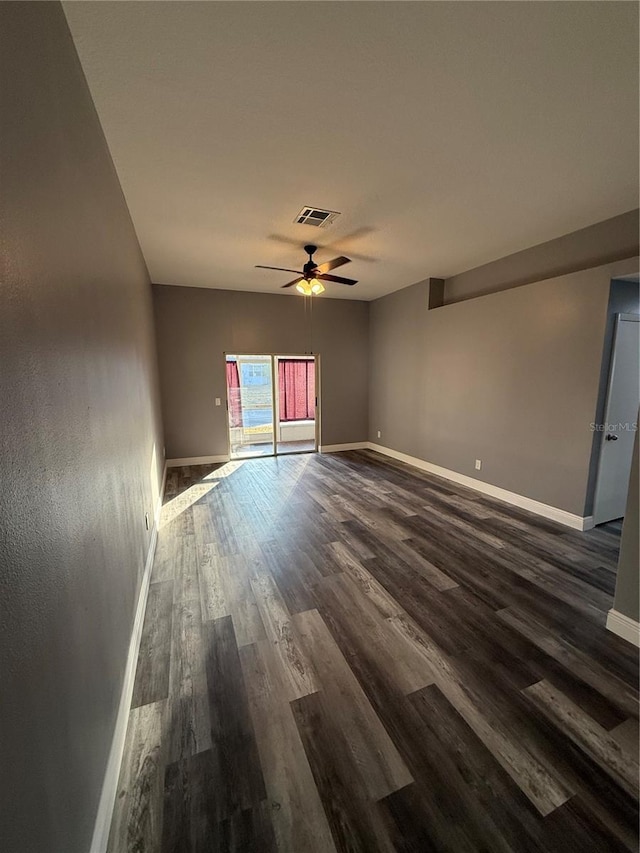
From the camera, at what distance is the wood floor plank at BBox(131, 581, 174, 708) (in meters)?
1.68

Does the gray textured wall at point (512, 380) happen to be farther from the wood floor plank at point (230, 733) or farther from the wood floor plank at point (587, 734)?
the wood floor plank at point (230, 733)

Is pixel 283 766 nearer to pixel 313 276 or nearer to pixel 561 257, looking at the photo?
pixel 313 276

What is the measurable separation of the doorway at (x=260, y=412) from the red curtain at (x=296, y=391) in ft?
1.59

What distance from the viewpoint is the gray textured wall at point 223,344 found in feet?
18.3

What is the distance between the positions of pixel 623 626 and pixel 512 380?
2.71 m

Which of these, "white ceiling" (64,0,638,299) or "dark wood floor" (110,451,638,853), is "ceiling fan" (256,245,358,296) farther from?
"dark wood floor" (110,451,638,853)

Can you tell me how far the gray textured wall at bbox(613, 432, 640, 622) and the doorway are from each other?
202 inches

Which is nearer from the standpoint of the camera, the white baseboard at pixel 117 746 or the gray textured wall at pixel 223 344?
the white baseboard at pixel 117 746

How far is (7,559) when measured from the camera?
0.64 m

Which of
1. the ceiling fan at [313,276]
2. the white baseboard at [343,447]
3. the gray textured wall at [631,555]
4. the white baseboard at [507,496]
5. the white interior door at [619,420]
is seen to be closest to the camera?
the gray textured wall at [631,555]

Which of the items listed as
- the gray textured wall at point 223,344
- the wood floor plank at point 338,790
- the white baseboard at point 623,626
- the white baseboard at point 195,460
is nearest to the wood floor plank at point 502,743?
the wood floor plank at point 338,790

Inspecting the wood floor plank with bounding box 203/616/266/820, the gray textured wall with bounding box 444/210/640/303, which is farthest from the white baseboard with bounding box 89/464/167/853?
the gray textured wall with bounding box 444/210/640/303

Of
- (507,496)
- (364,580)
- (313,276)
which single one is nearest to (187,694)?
(364,580)

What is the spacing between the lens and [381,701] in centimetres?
162
